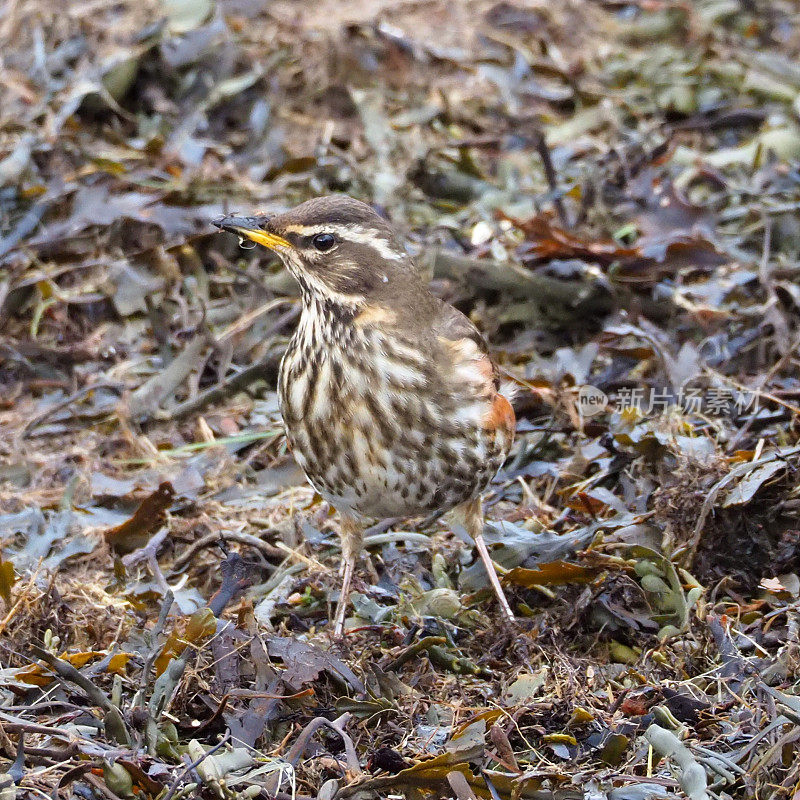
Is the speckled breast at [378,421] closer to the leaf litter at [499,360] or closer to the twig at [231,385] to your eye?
the leaf litter at [499,360]

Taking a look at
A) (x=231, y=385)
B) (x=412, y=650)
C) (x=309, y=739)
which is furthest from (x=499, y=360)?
(x=309, y=739)

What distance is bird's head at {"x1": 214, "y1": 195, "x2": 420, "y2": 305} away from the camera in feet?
15.4

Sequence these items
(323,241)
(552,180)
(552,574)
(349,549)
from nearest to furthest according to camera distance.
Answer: (323,241)
(552,574)
(349,549)
(552,180)

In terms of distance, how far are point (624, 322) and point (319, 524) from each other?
202cm

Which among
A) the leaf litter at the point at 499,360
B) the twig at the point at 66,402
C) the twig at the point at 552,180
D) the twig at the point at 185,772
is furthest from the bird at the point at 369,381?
the twig at the point at 552,180

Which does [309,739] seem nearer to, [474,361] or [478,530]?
[478,530]

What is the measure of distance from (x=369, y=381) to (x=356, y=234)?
22.3 inches

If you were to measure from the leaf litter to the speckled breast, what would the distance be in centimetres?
49

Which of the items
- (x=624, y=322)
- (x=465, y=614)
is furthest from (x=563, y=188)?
(x=465, y=614)

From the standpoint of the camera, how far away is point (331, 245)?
4.69 metres

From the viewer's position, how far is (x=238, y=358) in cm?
675

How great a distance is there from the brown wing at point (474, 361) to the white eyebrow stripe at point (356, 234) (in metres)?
0.36

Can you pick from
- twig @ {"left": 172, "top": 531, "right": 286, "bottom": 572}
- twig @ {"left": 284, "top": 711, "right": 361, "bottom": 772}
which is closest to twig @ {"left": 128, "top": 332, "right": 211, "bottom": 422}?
twig @ {"left": 172, "top": 531, "right": 286, "bottom": 572}

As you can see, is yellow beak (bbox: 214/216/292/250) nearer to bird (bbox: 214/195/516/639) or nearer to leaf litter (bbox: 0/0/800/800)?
bird (bbox: 214/195/516/639)
